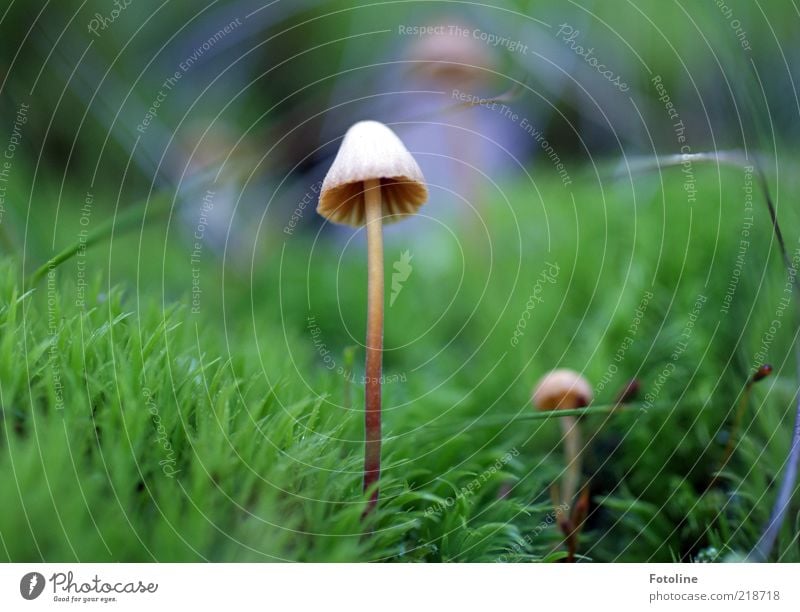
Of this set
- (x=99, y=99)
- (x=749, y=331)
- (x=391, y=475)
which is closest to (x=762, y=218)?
(x=749, y=331)

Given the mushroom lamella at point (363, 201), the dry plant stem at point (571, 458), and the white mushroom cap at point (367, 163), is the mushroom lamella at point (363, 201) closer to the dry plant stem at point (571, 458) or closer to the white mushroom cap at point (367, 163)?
the white mushroom cap at point (367, 163)

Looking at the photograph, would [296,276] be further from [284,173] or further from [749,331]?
[749,331]

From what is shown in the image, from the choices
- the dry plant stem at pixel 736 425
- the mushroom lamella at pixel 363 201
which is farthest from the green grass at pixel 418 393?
the mushroom lamella at pixel 363 201

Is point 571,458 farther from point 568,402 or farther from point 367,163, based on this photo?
point 367,163

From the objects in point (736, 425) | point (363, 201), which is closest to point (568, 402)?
point (736, 425)

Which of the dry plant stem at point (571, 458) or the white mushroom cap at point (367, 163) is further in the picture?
the dry plant stem at point (571, 458)
